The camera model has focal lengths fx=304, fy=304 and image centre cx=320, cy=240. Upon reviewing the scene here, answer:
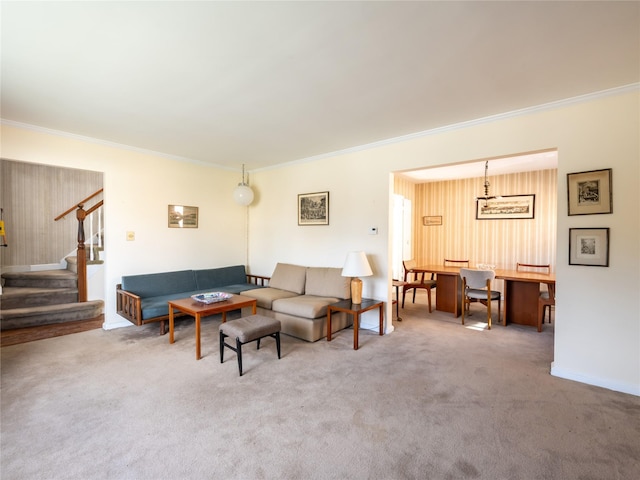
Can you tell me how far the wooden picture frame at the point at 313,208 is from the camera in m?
4.61

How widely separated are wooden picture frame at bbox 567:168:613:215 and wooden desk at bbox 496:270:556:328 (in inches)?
69.8

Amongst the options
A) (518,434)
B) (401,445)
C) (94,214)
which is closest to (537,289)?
(518,434)

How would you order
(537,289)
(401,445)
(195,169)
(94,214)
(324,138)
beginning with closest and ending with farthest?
(401,445), (324,138), (537,289), (195,169), (94,214)

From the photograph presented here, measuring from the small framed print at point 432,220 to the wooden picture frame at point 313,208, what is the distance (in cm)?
349

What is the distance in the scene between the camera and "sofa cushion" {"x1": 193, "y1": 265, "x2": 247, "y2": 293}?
4837 mm

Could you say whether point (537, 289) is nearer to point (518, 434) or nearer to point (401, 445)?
point (518, 434)

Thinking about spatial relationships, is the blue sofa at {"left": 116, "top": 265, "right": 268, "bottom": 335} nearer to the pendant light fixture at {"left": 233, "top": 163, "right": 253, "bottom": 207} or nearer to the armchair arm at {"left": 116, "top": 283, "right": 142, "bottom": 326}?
the armchair arm at {"left": 116, "top": 283, "right": 142, "bottom": 326}

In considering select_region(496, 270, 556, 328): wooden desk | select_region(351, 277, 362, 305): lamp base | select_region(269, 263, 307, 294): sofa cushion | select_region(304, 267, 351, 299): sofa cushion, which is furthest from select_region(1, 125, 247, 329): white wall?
select_region(496, 270, 556, 328): wooden desk

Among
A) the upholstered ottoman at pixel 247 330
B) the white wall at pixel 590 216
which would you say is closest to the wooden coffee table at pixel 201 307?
the upholstered ottoman at pixel 247 330

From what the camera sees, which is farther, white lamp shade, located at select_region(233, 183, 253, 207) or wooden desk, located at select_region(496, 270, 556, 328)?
white lamp shade, located at select_region(233, 183, 253, 207)

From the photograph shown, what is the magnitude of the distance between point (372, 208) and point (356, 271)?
0.94 metres

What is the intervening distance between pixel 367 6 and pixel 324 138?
223 cm

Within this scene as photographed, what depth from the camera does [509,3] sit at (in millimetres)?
1594

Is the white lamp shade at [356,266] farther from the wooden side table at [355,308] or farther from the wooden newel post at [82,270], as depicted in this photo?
the wooden newel post at [82,270]
